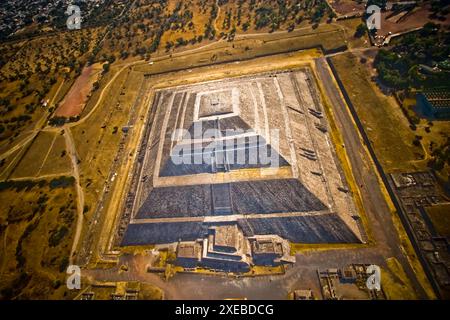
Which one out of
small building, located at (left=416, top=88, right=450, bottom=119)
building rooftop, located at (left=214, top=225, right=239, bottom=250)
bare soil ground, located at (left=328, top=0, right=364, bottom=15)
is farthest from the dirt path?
bare soil ground, located at (left=328, top=0, right=364, bottom=15)

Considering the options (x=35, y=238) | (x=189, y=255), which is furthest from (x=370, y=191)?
(x=35, y=238)

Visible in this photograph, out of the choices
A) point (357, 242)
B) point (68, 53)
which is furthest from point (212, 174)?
point (68, 53)

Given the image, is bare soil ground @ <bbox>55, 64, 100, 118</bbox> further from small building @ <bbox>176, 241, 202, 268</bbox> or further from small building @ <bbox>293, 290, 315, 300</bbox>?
small building @ <bbox>293, 290, 315, 300</bbox>

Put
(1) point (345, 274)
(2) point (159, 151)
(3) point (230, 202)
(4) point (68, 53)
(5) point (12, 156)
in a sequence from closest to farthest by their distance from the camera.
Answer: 1. (1) point (345, 274)
2. (3) point (230, 202)
3. (2) point (159, 151)
4. (5) point (12, 156)
5. (4) point (68, 53)

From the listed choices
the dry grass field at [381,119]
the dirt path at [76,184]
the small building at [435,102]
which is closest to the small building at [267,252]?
the dry grass field at [381,119]

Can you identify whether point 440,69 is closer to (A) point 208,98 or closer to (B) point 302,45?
(B) point 302,45

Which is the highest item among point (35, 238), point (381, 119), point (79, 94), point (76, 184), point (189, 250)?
point (381, 119)

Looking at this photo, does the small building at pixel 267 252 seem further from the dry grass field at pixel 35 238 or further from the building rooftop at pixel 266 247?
the dry grass field at pixel 35 238

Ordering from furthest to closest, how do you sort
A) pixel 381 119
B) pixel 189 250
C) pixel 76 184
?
pixel 76 184 < pixel 381 119 < pixel 189 250

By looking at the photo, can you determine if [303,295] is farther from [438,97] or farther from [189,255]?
[438,97]
